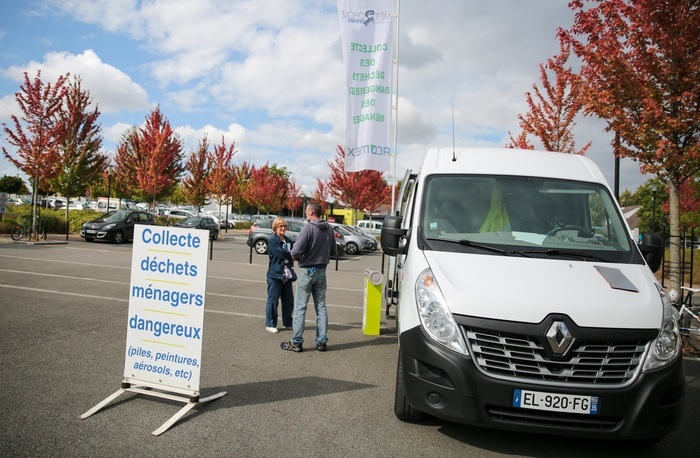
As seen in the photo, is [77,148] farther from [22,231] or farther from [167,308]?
[167,308]

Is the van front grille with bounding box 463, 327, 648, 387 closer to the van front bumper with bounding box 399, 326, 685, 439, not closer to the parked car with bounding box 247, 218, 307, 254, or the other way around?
the van front bumper with bounding box 399, 326, 685, 439

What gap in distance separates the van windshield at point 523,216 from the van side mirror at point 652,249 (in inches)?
7.3

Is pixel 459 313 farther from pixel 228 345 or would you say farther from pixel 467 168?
pixel 228 345

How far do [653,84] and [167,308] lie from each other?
7290mm

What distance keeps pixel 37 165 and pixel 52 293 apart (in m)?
16.2

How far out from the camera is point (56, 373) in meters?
4.84

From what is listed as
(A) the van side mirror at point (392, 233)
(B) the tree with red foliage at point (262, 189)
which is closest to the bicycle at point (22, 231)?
(A) the van side mirror at point (392, 233)

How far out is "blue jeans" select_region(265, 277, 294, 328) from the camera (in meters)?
7.19

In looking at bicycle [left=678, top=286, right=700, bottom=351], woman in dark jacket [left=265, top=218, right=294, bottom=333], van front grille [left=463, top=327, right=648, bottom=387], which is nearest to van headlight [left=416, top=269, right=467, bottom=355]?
van front grille [left=463, top=327, right=648, bottom=387]

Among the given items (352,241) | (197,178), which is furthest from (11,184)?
(352,241)

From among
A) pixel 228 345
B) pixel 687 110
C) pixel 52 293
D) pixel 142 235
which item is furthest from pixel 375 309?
pixel 52 293

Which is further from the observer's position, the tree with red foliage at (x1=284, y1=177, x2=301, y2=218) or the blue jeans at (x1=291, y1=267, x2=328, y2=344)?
the tree with red foliage at (x1=284, y1=177, x2=301, y2=218)

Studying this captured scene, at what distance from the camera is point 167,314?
14.0ft

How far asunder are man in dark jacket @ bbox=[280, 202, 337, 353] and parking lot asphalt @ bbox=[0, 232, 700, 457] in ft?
0.80
